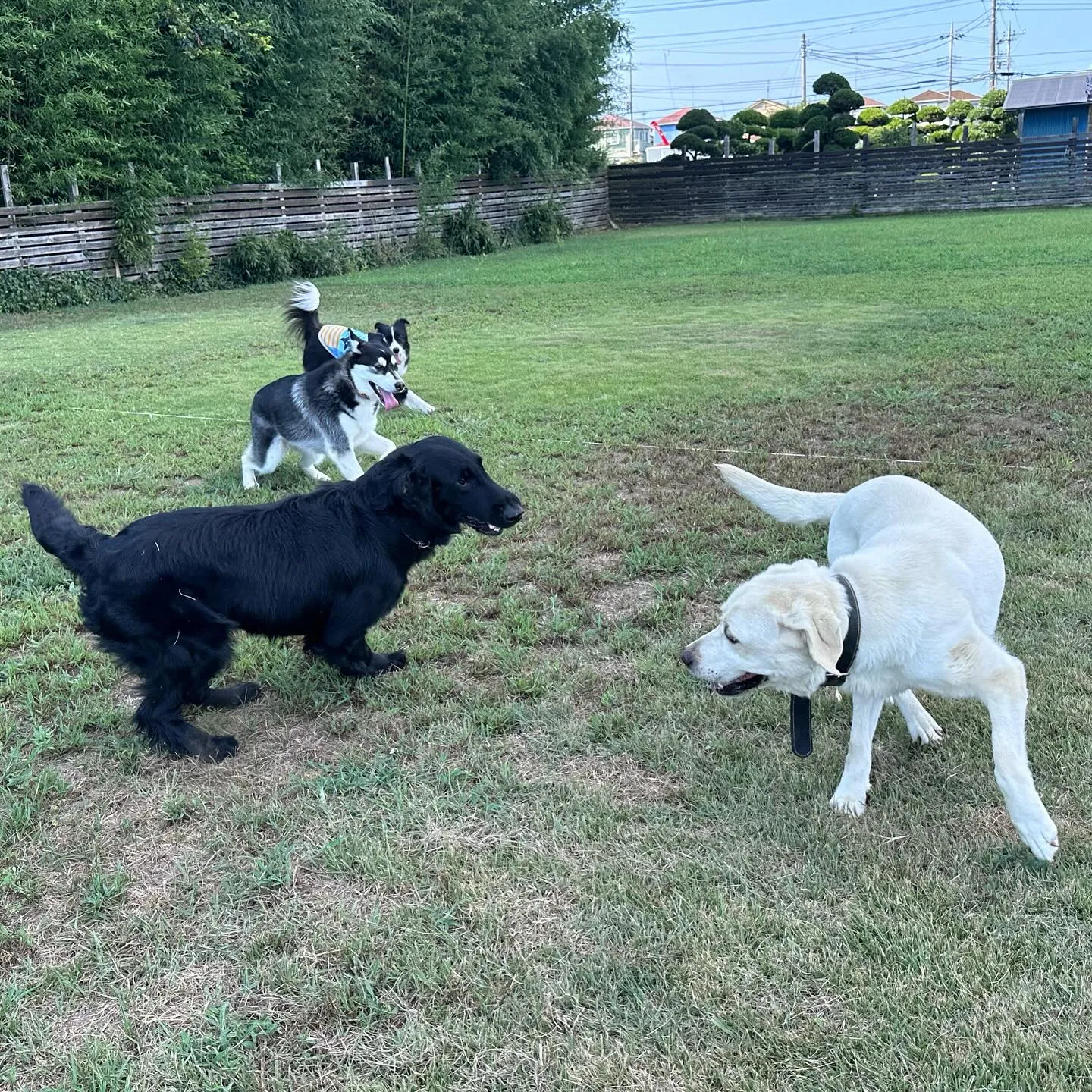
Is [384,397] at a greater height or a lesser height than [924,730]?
greater

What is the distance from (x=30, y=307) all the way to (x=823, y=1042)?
17492 mm

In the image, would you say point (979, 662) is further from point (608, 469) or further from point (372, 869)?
point (608, 469)

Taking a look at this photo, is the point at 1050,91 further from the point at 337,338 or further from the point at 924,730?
the point at 924,730

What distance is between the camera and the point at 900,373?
755 centimetres

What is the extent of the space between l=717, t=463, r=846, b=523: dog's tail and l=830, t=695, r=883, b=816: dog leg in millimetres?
917

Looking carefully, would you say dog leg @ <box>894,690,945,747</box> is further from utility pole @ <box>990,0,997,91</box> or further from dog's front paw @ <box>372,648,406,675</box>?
utility pole @ <box>990,0,997,91</box>

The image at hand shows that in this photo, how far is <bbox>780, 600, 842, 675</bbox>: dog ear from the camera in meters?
2.23

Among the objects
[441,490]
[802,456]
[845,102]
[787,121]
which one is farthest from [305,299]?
[787,121]

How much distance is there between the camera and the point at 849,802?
2.52m

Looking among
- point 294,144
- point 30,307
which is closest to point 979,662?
point 30,307

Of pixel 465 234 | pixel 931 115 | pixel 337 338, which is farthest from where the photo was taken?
pixel 931 115

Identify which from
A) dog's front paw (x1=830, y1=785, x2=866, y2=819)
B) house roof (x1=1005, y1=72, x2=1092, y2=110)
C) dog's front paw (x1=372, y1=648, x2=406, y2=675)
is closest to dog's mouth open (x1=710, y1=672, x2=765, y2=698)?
dog's front paw (x1=830, y1=785, x2=866, y2=819)

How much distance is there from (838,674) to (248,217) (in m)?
20.1

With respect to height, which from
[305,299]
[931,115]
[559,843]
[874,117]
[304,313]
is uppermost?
A: [931,115]
